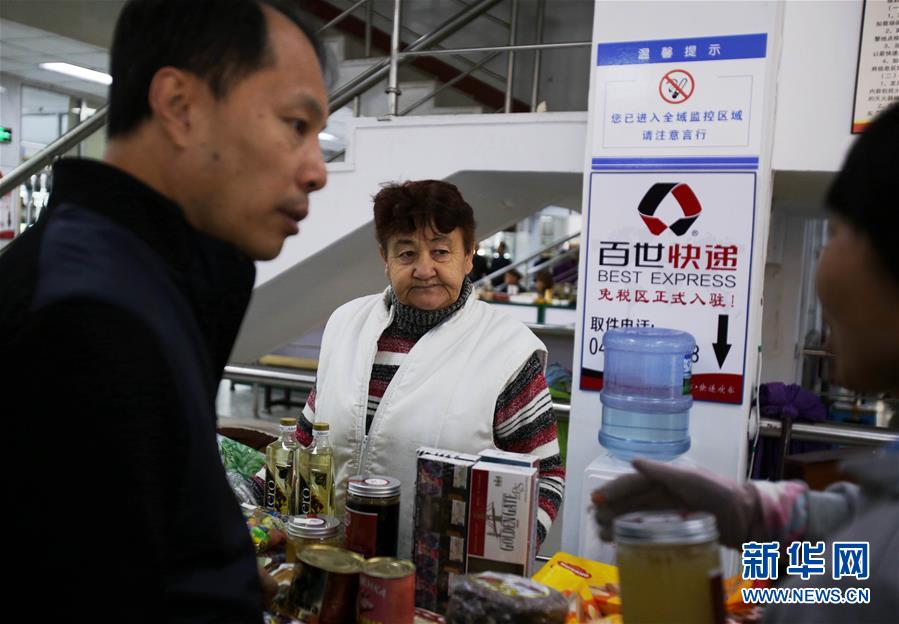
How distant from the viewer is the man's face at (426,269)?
2.09 m

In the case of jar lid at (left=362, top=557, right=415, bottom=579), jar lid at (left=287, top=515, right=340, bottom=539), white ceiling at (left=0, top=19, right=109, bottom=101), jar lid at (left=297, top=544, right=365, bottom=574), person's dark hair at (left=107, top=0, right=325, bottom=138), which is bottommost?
jar lid at (left=287, top=515, right=340, bottom=539)

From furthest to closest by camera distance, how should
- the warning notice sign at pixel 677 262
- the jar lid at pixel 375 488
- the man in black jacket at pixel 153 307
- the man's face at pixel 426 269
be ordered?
the warning notice sign at pixel 677 262
the man's face at pixel 426 269
the jar lid at pixel 375 488
the man in black jacket at pixel 153 307

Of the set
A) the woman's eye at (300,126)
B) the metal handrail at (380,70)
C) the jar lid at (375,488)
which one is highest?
the metal handrail at (380,70)

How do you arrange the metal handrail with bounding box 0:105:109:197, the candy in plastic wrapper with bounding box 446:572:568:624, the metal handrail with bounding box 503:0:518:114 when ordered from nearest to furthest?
the candy in plastic wrapper with bounding box 446:572:568:624, the metal handrail with bounding box 503:0:518:114, the metal handrail with bounding box 0:105:109:197

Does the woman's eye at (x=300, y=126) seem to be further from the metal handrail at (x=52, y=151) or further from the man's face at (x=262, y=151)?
the metal handrail at (x=52, y=151)

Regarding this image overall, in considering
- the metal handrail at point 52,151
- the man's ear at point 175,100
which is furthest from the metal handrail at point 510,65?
the man's ear at point 175,100

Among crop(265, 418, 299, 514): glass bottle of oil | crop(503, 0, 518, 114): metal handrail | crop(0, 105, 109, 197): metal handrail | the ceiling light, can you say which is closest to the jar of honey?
crop(265, 418, 299, 514): glass bottle of oil

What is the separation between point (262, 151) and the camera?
3.07ft

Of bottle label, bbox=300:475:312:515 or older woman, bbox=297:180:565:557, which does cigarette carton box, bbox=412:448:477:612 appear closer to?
bottle label, bbox=300:475:312:515

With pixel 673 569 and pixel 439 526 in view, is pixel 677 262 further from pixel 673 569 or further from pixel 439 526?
pixel 673 569

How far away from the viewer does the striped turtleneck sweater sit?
1967mm

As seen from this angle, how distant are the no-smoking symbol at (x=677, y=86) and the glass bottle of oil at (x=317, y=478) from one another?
6.50ft

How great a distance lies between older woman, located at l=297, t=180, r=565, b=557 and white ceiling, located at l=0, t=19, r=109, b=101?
240 inches

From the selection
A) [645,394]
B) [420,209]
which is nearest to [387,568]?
[420,209]
